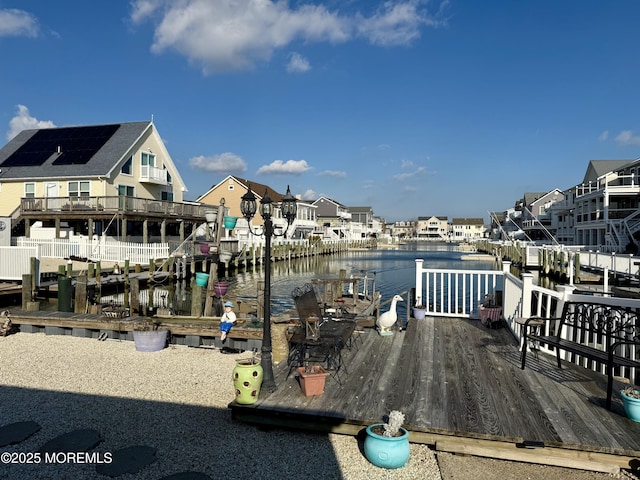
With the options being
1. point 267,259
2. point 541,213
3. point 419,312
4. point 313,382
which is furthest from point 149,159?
point 541,213

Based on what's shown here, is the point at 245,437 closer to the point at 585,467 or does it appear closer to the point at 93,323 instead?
the point at 585,467

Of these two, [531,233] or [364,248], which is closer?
[531,233]

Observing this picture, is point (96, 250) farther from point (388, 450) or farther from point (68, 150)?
point (388, 450)

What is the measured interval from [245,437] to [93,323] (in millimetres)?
8584

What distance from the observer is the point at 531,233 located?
75.1m

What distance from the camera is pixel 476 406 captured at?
5426 millimetres

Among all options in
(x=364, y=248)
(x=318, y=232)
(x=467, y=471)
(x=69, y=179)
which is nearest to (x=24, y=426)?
(x=467, y=471)

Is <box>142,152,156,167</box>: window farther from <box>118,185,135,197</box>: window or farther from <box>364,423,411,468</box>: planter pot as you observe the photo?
<box>364,423,411,468</box>: planter pot

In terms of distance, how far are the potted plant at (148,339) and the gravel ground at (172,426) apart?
1.48 ft

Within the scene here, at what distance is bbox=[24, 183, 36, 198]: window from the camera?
31719 mm

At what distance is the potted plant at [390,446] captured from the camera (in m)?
4.52

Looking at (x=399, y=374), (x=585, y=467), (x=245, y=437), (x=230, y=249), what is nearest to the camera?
(x=585, y=467)

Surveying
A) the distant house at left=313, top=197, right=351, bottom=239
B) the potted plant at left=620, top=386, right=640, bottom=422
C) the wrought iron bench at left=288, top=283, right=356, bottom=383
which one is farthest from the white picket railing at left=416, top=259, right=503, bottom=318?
the distant house at left=313, top=197, right=351, bottom=239

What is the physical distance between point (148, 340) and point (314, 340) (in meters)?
5.63
